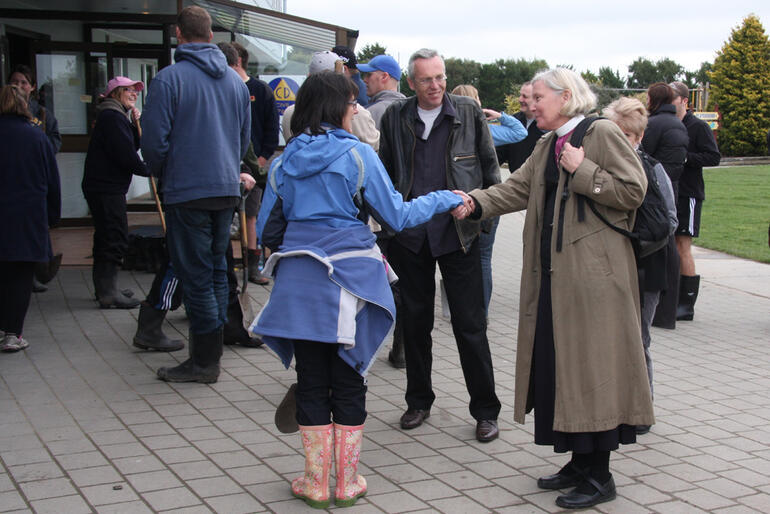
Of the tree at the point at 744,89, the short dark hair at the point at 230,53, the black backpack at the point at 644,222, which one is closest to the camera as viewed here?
the black backpack at the point at 644,222

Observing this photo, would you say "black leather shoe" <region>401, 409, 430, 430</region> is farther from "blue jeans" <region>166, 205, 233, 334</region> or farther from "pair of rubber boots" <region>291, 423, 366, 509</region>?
"blue jeans" <region>166, 205, 233, 334</region>

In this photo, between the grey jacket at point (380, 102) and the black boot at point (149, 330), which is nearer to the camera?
the grey jacket at point (380, 102)

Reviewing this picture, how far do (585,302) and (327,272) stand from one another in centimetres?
116

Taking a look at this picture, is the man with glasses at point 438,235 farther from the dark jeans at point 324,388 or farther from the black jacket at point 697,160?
the black jacket at point 697,160

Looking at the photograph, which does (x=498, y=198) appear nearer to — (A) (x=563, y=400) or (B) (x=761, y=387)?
(A) (x=563, y=400)

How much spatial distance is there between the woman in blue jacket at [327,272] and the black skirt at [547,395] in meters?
0.71

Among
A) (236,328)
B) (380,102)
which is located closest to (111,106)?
(236,328)

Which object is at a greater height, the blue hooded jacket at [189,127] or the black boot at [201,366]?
the blue hooded jacket at [189,127]

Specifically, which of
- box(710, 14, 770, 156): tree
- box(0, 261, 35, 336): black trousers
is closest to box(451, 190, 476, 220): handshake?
box(0, 261, 35, 336): black trousers

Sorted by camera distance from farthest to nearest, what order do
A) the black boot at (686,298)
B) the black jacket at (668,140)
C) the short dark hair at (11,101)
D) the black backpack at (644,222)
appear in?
the black boot at (686,298), the black jacket at (668,140), the short dark hair at (11,101), the black backpack at (644,222)

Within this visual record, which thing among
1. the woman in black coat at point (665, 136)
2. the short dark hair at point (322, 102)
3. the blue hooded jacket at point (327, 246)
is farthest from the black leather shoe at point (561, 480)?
the woman in black coat at point (665, 136)

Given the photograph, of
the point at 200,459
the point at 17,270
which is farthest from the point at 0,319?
the point at 200,459

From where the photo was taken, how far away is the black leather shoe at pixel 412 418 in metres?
4.85

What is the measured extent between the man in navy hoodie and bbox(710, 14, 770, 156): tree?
36684 mm
